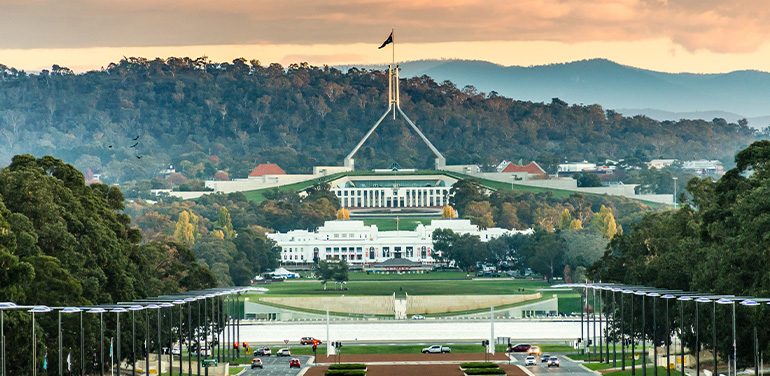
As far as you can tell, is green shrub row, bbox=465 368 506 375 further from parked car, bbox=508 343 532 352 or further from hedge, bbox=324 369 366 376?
parked car, bbox=508 343 532 352

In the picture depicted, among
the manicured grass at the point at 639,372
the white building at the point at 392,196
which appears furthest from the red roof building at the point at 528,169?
the manicured grass at the point at 639,372

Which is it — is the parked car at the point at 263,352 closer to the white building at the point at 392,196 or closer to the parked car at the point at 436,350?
the parked car at the point at 436,350

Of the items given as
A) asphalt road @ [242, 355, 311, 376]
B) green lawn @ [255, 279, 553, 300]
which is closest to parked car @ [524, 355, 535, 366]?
asphalt road @ [242, 355, 311, 376]

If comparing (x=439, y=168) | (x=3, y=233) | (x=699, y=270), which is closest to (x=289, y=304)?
(x=699, y=270)

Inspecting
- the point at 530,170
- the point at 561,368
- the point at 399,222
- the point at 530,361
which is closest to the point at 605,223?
the point at 399,222

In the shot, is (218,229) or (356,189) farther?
(356,189)

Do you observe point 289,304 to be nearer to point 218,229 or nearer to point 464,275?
point 464,275

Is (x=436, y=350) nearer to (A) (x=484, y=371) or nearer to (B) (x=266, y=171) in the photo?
(A) (x=484, y=371)
